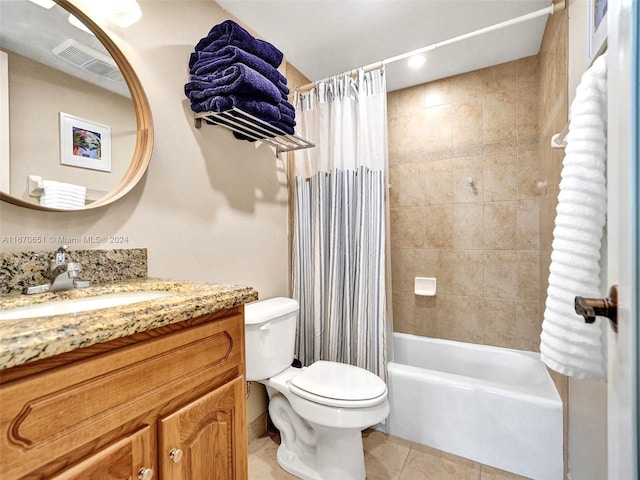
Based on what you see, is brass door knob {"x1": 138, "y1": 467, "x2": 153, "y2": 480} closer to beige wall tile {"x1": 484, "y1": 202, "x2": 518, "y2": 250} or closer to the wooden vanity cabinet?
the wooden vanity cabinet

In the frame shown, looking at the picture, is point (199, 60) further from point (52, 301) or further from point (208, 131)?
point (52, 301)

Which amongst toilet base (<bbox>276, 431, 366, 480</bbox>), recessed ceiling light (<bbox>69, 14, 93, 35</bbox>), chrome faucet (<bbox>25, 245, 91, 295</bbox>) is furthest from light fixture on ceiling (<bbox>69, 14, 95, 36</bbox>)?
toilet base (<bbox>276, 431, 366, 480</bbox>)

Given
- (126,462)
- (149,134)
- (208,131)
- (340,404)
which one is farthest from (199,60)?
(340,404)

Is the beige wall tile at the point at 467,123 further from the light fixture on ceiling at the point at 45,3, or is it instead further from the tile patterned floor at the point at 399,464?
the light fixture on ceiling at the point at 45,3

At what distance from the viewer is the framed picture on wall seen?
34.1 inches

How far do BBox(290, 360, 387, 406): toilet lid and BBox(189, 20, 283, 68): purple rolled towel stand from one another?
5.15ft

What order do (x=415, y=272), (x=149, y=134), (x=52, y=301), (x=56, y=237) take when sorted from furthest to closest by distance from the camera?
(x=415, y=272), (x=149, y=134), (x=56, y=237), (x=52, y=301)

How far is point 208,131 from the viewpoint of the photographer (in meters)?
1.50

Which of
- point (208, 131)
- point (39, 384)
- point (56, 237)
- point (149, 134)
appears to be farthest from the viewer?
point (208, 131)

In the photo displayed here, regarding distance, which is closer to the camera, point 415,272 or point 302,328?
point 302,328

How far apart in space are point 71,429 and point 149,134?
40.5 inches

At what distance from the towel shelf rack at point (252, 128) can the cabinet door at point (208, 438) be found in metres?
1.12

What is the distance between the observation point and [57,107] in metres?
0.98

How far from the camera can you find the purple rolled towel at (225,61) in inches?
51.4
